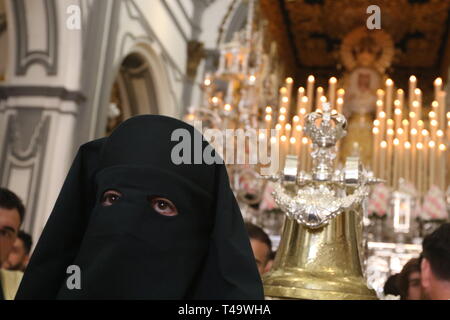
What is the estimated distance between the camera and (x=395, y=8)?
8.38 metres

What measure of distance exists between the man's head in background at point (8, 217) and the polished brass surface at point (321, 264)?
138 centimetres

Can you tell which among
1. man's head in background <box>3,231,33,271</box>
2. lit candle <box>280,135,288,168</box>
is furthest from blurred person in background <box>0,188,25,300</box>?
lit candle <box>280,135,288,168</box>

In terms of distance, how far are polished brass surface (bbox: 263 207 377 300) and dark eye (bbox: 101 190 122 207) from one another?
543 millimetres

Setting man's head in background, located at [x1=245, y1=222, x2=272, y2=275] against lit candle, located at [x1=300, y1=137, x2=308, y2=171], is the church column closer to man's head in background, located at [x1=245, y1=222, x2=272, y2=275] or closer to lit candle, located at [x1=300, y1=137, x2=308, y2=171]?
lit candle, located at [x1=300, y1=137, x2=308, y2=171]

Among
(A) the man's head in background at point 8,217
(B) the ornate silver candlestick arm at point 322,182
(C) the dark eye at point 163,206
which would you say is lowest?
(A) the man's head in background at point 8,217

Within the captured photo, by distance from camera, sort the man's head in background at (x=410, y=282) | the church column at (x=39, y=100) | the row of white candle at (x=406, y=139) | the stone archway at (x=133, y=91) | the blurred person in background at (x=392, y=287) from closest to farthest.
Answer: the man's head in background at (x=410, y=282) → the blurred person in background at (x=392, y=287) → the row of white candle at (x=406, y=139) → the church column at (x=39, y=100) → the stone archway at (x=133, y=91)

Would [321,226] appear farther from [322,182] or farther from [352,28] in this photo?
[352,28]

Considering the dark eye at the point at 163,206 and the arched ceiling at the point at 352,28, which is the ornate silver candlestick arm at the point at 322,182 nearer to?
the dark eye at the point at 163,206

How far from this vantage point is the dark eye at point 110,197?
1359mm

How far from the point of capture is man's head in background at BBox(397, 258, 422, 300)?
2.35 m

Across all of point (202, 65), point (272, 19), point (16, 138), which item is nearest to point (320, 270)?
point (16, 138)

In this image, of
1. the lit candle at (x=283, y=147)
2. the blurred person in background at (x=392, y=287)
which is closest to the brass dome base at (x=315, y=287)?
the blurred person in background at (x=392, y=287)

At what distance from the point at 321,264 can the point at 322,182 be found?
0.80 feet
